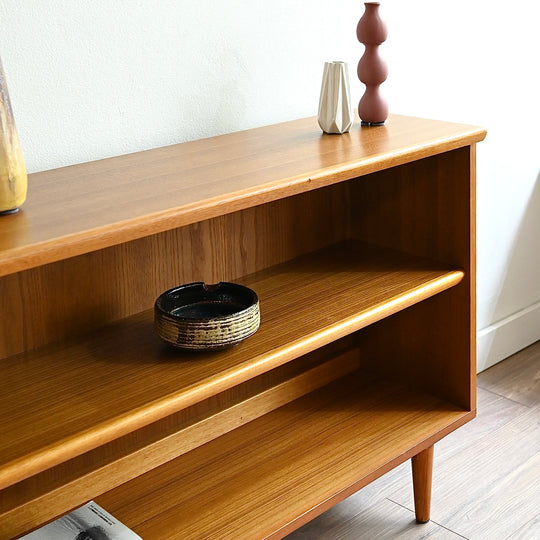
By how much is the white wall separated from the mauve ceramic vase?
0.51 ft

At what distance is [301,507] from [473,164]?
689mm

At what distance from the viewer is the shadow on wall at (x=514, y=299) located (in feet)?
7.82

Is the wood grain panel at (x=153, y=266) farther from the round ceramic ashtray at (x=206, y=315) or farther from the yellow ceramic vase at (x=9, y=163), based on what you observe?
the yellow ceramic vase at (x=9, y=163)

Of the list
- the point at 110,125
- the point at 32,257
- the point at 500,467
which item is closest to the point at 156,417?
the point at 32,257

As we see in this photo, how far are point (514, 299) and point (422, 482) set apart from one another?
0.95 meters

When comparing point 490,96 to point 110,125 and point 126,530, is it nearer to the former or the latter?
point 110,125

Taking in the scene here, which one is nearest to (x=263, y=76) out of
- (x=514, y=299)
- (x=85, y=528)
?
(x=85, y=528)

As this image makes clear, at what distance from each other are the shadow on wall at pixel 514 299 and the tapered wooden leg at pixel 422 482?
2.39 ft

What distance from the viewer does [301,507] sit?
1.38 m

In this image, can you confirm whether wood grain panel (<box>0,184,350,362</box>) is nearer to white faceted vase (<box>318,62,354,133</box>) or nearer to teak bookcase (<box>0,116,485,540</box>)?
teak bookcase (<box>0,116,485,540</box>)

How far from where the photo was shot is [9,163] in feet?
3.39

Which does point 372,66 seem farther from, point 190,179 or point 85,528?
point 85,528

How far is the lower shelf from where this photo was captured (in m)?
1.36

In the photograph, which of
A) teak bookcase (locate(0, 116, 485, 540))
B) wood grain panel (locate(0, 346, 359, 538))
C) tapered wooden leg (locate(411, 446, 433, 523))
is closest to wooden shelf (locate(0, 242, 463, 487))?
teak bookcase (locate(0, 116, 485, 540))
